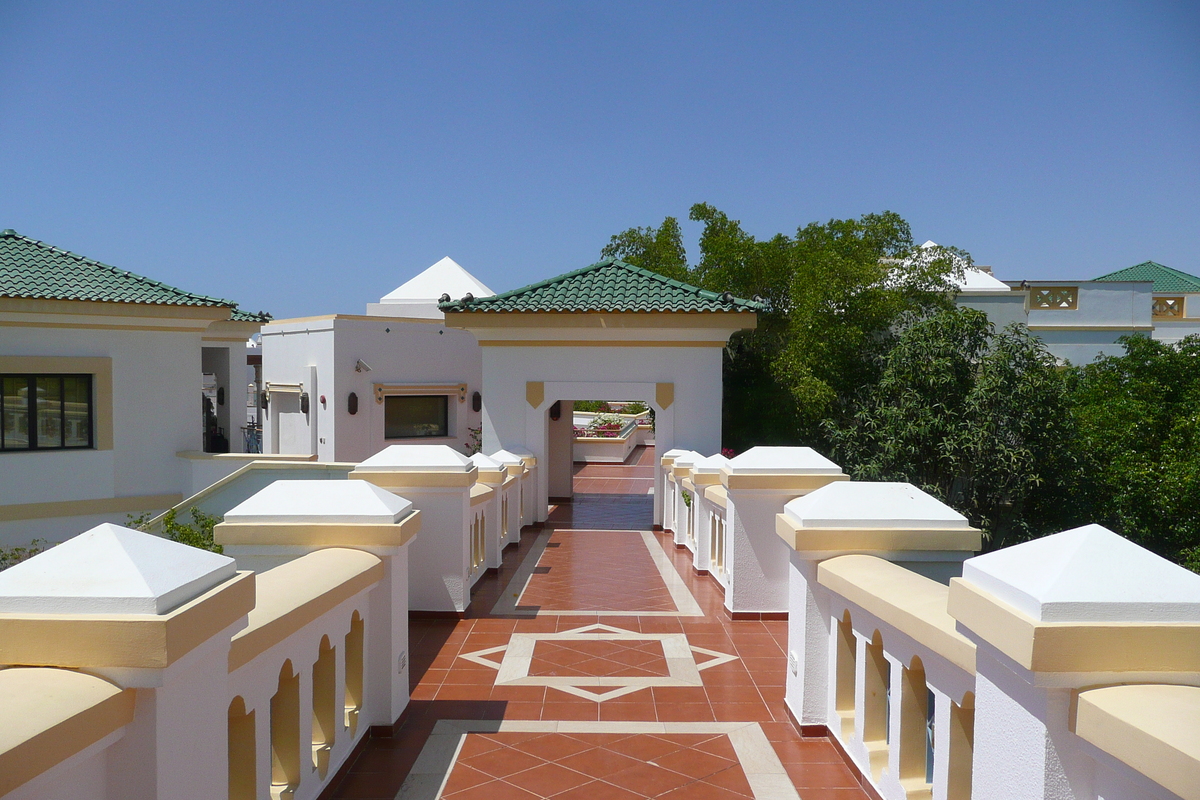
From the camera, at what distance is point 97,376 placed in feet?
50.6

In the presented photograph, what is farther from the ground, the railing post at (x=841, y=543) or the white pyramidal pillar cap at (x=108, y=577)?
the white pyramidal pillar cap at (x=108, y=577)

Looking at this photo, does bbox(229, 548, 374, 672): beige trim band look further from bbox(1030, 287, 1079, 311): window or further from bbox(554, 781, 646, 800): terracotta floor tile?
bbox(1030, 287, 1079, 311): window

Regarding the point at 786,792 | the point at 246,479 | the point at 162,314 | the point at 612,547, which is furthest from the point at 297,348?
the point at 786,792

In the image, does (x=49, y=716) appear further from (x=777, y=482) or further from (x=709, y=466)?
(x=709, y=466)

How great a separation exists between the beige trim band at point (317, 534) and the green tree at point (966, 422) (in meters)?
12.0

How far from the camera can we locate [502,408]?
15.8 m

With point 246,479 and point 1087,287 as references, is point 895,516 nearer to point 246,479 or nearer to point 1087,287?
point 246,479

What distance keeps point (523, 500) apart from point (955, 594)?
12.2m

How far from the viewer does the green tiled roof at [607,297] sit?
15.3 meters

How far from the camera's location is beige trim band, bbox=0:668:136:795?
6.89ft

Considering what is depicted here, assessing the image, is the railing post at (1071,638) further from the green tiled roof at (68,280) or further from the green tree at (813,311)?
the green tiled roof at (68,280)

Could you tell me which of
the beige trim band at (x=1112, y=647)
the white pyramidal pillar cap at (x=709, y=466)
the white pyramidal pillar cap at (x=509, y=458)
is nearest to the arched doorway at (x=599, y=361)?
the white pyramidal pillar cap at (x=509, y=458)

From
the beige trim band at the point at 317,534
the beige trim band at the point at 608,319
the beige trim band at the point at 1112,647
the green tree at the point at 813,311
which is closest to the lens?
the beige trim band at the point at 1112,647

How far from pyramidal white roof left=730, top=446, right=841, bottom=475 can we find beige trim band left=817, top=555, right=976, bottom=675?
2.91 meters
